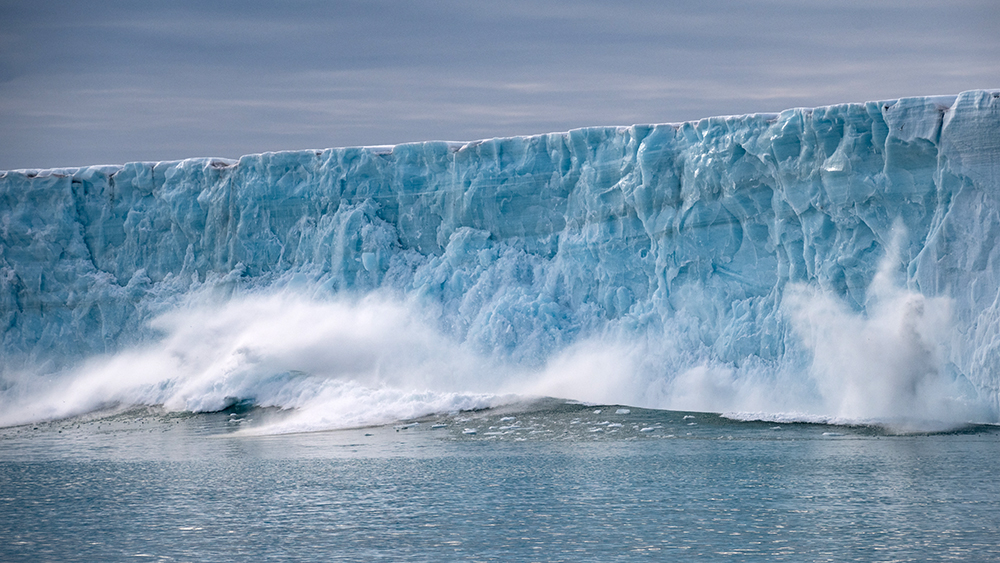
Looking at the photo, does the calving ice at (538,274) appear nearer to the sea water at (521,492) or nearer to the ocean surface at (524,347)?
the ocean surface at (524,347)

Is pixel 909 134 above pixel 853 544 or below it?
above

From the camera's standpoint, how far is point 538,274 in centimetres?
1802

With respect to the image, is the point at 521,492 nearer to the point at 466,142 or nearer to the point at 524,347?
the point at 524,347

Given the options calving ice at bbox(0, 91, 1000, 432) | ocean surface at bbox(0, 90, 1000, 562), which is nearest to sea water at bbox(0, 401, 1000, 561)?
ocean surface at bbox(0, 90, 1000, 562)

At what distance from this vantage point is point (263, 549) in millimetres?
9617

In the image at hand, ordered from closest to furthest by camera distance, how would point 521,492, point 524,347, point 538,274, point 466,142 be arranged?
point 521,492
point 524,347
point 538,274
point 466,142

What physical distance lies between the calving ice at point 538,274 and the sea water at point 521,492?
85 centimetres

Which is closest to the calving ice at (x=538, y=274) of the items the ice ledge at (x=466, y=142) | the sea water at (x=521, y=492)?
the ice ledge at (x=466, y=142)

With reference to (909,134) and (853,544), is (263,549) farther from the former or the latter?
(909,134)

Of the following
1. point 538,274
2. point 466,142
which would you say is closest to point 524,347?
point 538,274

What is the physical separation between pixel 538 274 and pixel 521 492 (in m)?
6.77

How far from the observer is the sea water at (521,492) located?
9.37m

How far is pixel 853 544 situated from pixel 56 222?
638 inches

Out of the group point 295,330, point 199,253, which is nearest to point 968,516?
point 295,330
